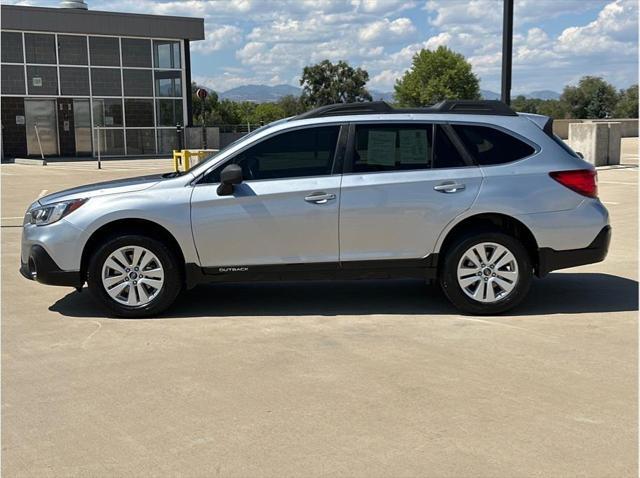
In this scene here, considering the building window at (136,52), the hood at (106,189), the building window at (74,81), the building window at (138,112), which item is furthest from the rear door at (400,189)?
the building window at (136,52)

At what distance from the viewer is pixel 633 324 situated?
6051 millimetres

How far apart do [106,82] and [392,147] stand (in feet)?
89.7

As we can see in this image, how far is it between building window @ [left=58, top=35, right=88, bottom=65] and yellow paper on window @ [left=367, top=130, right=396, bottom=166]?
27.1 meters

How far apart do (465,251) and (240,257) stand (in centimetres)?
193

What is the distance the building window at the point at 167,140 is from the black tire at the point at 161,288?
2731 cm

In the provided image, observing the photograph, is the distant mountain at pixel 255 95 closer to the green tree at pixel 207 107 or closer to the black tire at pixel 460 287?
the green tree at pixel 207 107

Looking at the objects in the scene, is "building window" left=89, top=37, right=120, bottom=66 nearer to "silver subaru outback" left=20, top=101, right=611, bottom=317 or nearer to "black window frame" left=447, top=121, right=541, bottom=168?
"silver subaru outback" left=20, top=101, right=611, bottom=317

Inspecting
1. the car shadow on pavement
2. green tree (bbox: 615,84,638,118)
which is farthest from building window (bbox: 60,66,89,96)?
green tree (bbox: 615,84,638,118)

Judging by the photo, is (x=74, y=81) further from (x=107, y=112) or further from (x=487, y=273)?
(x=487, y=273)

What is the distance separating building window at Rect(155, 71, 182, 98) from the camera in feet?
Result: 107

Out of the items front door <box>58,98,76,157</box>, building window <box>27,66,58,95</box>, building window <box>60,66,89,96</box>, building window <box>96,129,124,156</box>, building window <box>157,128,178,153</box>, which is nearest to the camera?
building window <box>27,66,58,95</box>

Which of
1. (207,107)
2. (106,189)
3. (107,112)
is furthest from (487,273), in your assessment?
(207,107)

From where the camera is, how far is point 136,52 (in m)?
31.9

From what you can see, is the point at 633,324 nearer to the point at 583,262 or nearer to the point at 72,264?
the point at 583,262
